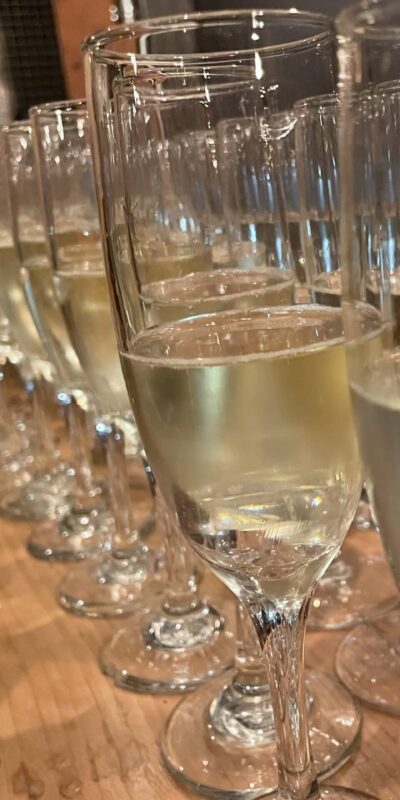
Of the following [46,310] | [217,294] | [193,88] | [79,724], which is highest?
[193,88]

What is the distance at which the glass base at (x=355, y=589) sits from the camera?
713mm

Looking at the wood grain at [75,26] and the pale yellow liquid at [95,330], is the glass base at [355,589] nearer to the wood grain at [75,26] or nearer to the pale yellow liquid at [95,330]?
the pale yellow liquid at [95,330]

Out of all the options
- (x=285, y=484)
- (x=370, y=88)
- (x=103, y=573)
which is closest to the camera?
(x=370, y=88)

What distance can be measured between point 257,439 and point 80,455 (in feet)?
2.12

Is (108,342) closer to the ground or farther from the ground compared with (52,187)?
closer to the ground

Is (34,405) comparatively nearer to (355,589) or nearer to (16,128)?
(16,128)

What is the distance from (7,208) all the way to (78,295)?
9.8 inches

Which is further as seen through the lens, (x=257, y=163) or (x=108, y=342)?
(x=108, y=342)

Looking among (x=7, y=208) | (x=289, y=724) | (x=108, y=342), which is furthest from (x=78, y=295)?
(x=289, y=724)

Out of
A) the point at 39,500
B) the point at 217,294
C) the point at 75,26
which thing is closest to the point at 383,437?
the point at 217,294

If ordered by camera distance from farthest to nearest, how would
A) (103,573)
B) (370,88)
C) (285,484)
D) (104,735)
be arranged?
1. (103,573)
2. (104,735)
3. (285,484)
4. (370,88)

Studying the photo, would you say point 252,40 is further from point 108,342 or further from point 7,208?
point 7,208

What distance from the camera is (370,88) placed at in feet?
0.95

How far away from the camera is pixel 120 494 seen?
2.87ft
